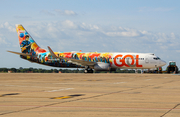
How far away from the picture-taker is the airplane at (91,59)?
57.7 m

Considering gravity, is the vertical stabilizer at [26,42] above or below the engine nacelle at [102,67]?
above

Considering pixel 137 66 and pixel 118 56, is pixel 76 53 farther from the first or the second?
pixel 137 66

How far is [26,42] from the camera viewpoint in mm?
67938

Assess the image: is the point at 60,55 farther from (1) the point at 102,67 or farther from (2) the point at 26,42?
(1) the point at 102,67

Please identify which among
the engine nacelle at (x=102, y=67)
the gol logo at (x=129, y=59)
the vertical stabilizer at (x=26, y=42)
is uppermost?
the vertical stabilizer at (x=26, y=42)

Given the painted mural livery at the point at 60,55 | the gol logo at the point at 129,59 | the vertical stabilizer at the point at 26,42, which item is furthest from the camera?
the vertical stabilizer at the point at 26,42

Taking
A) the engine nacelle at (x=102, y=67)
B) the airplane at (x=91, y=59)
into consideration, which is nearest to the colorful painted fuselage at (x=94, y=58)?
the airplane at (x=91, y=59)

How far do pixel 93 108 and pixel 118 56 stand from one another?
4884cm

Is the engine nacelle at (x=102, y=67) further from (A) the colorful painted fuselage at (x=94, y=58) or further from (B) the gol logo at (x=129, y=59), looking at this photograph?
(B) the gol logo at (x=129, y=59)

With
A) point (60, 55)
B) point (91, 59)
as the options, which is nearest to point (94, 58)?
point (91, 59)

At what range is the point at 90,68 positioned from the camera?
6069 centimetres

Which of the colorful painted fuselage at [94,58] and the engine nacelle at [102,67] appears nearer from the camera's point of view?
the colorful painted fuselage at [94,58]

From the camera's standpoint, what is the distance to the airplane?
57659 mm

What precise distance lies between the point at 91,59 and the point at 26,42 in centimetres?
1831
